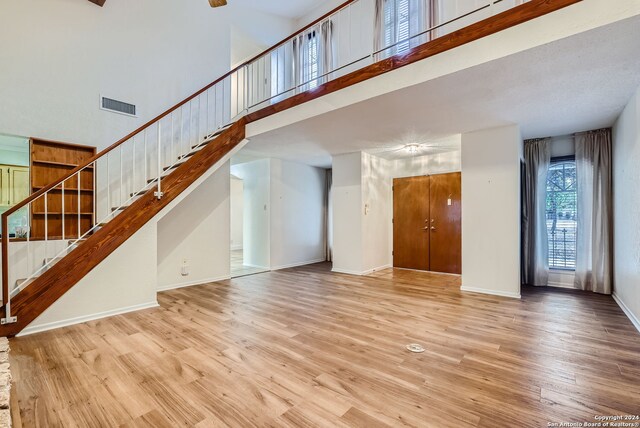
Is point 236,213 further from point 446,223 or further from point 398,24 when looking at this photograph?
point 398,24

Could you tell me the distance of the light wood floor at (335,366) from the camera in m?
1.84

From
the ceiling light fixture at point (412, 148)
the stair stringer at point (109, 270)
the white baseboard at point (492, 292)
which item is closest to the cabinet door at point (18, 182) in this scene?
the stair stringer at point (109, 270)

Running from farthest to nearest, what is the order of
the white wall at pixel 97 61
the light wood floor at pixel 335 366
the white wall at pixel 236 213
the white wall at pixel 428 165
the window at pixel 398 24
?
the white wall at pixel 236 213 < the white wall at pixel 428 165 < the window at pixel 398 24 < the white wall at pixel 97 61 < the light wood floor at pixel 335 366

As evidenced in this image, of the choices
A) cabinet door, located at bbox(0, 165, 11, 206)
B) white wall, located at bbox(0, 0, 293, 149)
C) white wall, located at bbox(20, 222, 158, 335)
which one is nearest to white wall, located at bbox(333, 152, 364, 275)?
white wall, located at bbox(0, 0, 293, 149)

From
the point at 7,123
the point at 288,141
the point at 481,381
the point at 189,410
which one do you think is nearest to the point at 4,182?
the point at 7,123

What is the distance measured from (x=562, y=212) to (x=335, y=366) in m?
5.00

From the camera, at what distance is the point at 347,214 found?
20.6 feet

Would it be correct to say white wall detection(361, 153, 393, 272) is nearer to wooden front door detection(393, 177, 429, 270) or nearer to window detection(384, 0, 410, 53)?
wooden front door detection(393, 177, 429, 270)

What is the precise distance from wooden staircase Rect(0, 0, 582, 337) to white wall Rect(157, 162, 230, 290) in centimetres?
87

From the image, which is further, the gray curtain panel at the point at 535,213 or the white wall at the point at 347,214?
the white wall at the point at 347,214

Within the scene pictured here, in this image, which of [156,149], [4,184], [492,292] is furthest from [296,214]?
[4,184]

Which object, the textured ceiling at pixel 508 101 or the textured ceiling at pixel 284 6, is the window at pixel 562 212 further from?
the textured ceiling at pixel 284 6

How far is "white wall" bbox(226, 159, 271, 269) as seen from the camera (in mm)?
6754

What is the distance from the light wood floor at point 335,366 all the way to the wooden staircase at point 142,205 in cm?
40
